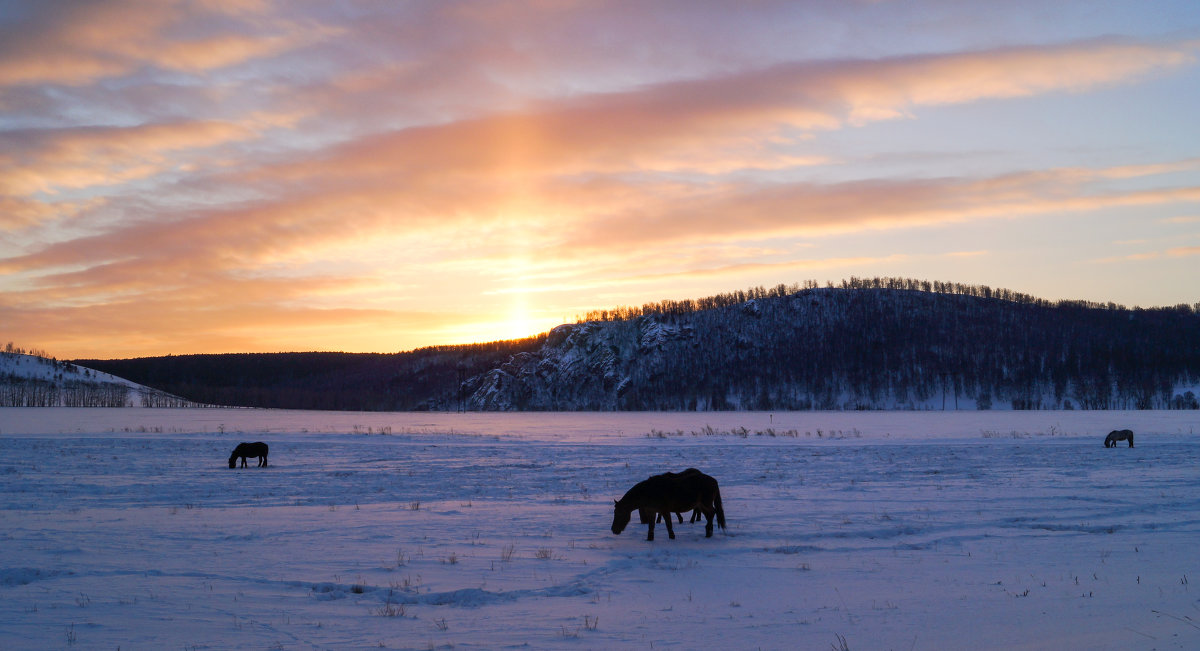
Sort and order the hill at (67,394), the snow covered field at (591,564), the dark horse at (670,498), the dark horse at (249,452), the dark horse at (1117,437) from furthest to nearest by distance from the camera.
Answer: the hill at (67,394) → the dark horse at (1117,437) → the dark horse at (249,452) → the dark horse at (670,498) → the snow covered field at (591,564)

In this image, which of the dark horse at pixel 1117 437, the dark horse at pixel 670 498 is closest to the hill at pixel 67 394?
the dark horse at pixel 1117 437

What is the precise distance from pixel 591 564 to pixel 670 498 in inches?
111

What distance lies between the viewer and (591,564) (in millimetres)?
11859

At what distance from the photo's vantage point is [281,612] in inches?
354

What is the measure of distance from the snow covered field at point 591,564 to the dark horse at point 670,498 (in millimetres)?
445

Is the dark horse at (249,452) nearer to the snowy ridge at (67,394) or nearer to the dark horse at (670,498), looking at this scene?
the dark horse at (670,498)

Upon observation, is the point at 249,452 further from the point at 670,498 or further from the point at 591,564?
the point at 591,564

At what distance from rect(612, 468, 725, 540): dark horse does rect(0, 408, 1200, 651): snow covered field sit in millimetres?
445

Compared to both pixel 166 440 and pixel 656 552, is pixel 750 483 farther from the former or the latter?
pixel 166 440

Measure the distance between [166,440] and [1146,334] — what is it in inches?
8887

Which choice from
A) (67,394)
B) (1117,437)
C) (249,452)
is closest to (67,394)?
(67,394)

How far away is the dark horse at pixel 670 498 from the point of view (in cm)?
1419

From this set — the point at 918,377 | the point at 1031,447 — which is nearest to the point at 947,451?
the point at 1031,447

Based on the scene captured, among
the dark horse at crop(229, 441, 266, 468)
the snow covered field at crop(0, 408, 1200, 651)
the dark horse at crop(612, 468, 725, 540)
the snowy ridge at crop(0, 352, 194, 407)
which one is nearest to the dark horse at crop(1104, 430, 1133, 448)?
the snow covered field at crop(0, 408, 1200, 651)
